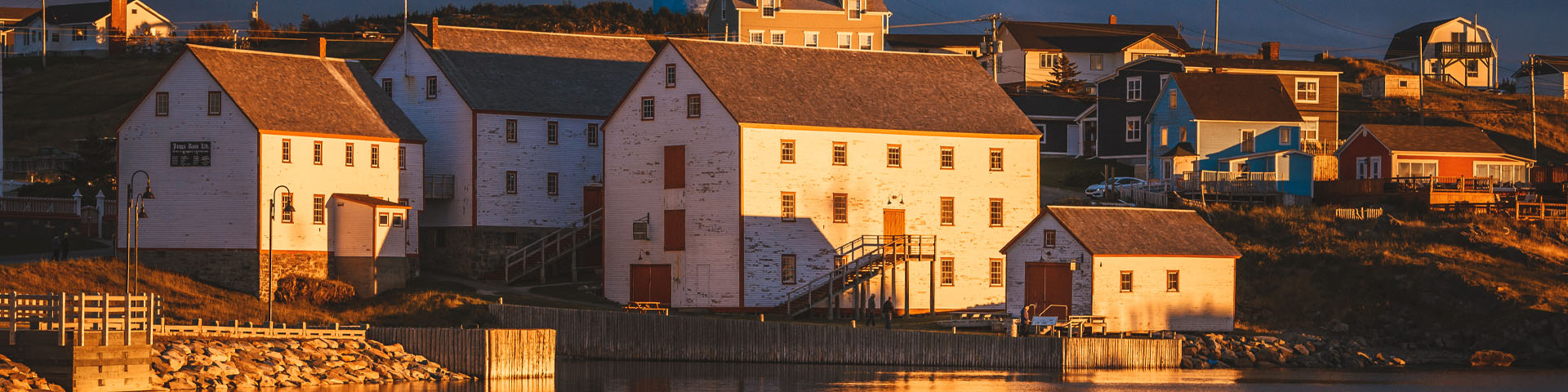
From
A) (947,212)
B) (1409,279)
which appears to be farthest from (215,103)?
(1409,279)

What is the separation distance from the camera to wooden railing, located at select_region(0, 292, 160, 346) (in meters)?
34.5

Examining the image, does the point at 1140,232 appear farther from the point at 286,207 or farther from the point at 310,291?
the point at 286,207

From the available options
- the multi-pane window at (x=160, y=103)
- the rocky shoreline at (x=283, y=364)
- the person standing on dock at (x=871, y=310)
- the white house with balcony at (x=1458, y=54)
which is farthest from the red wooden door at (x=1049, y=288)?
the white house with balcony at (x=1458, y=54)

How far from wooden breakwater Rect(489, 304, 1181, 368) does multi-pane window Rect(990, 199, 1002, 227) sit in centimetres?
1105

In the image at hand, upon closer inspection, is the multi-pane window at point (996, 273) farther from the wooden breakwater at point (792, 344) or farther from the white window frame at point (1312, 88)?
the white window frame at point (1312, 88)

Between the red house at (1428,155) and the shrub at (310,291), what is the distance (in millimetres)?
42347

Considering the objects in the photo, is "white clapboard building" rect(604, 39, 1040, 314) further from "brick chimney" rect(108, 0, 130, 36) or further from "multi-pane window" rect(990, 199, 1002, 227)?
"brick chimney" rect(108, 0, 130, 36)

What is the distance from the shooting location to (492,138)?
62.9m

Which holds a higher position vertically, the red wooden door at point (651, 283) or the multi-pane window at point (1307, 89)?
the multi-pane window at point (1307, 89)

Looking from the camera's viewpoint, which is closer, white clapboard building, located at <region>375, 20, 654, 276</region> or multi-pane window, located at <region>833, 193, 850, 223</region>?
multi-pane window, located at <region>833, 193, 850, 223</region>

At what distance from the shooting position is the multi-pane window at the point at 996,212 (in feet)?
196

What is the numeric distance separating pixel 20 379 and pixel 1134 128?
6165cm

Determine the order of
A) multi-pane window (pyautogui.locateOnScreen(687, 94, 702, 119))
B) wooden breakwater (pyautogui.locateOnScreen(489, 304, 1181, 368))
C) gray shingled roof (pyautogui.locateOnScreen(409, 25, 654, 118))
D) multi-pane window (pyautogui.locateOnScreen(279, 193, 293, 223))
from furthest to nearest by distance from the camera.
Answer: gray shingled roof (pyautogui.locateOnScreen(409, 25, 654, 118))
multi-pane window (pyautogui.locateOnScreen(687, 94, 702, 119))
multi-pane window (pyautogui.locateOnScreen(279, 193, 293, 223))
wooden breakwater (pyautogui.locateOnScreen(489, 304, 1181, 368))

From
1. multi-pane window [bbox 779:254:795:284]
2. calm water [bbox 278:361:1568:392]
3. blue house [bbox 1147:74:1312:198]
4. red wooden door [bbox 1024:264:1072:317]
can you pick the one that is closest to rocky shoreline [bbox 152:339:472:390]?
calm water [bbox 278:361:1568:392]
